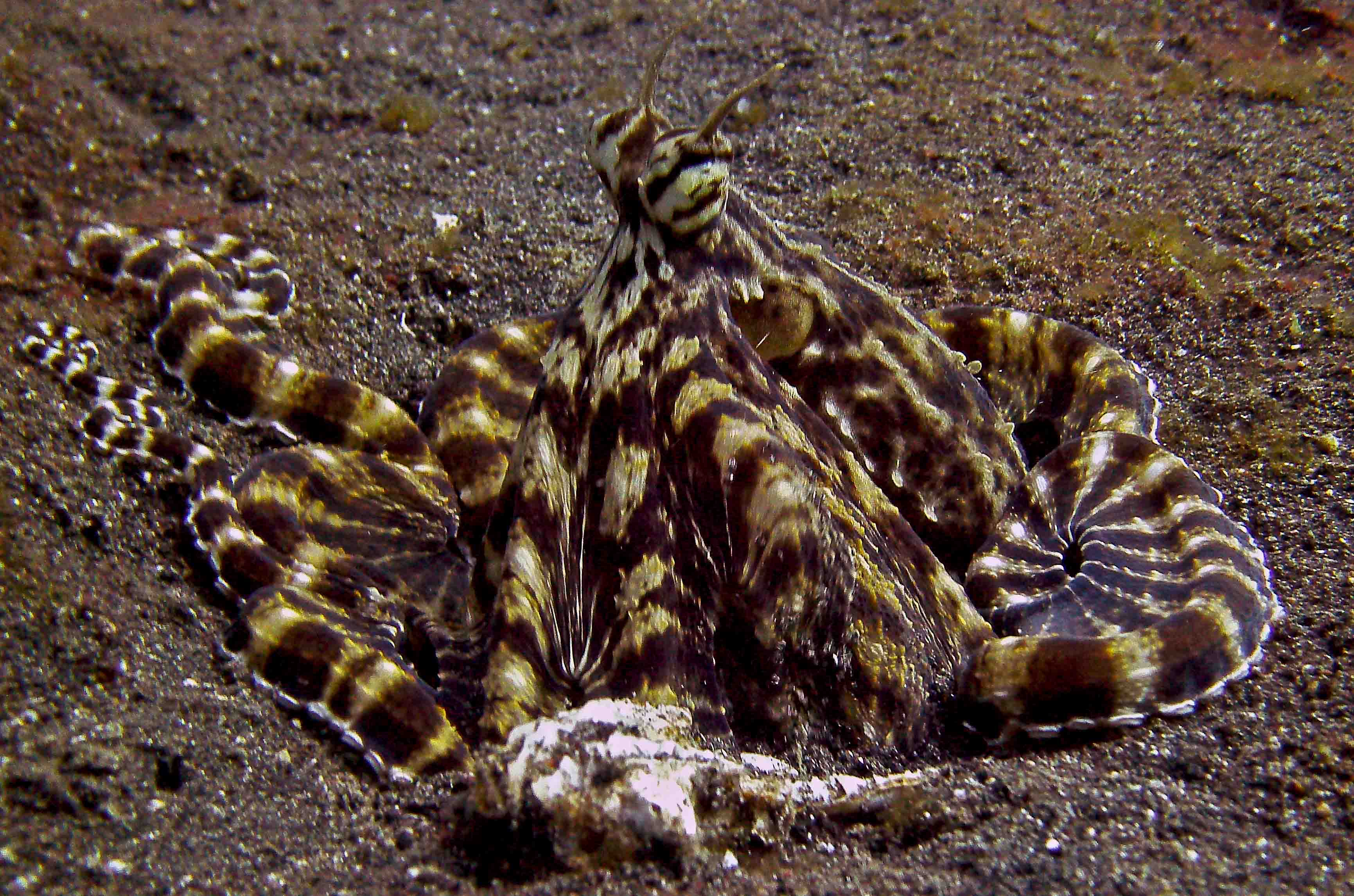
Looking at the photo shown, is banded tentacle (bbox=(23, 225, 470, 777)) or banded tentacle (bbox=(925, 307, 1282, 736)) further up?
banded tentacle (bbox=(925, 307, 1282, 736))

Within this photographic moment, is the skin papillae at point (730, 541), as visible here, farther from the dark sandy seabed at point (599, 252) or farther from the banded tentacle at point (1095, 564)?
the dark sandy seabed at point (599, 252)

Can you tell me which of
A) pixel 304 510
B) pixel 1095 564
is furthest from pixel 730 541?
pixel 304 510

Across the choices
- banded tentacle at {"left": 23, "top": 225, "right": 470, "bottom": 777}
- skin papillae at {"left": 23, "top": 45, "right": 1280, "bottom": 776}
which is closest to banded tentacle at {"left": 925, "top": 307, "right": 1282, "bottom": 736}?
skin papillae at {"left": 23, "top": 45, "right": 1280, "bottom": 776}

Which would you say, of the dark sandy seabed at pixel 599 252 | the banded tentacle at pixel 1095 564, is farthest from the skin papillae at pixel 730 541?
the dark sandy seabed at pixel 599 252

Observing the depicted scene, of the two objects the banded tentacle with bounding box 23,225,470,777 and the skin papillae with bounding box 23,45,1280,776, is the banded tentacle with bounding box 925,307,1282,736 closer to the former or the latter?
the skin papillae with bounding box 23,45,1280,776

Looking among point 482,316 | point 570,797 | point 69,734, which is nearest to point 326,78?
point 482,316

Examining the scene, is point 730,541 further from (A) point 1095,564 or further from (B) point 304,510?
(B) point 304,510

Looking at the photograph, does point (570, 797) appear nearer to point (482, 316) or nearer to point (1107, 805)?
point (1107, 805)
